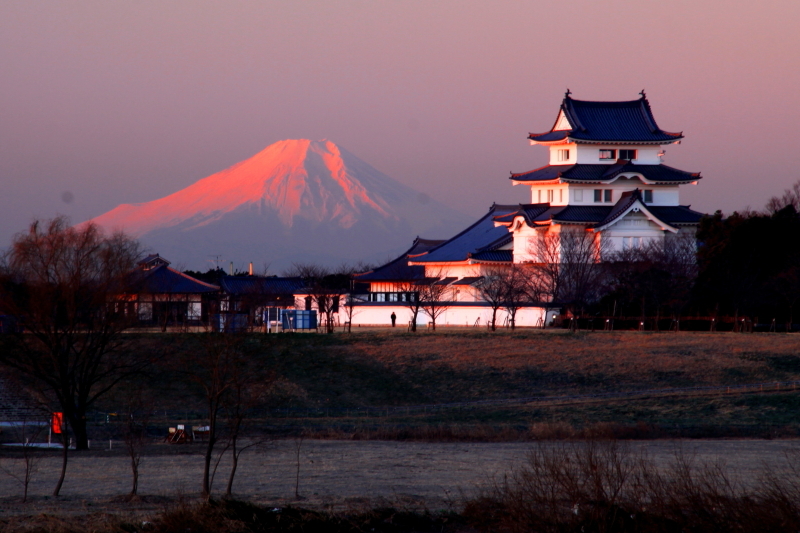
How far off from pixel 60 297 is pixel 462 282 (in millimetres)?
33667

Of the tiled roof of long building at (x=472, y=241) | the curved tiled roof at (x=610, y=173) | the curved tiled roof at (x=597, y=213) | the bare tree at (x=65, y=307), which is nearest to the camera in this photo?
the bare tree at (x=65, y=307)

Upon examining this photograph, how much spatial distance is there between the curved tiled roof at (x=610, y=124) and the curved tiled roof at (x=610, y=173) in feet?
5.77

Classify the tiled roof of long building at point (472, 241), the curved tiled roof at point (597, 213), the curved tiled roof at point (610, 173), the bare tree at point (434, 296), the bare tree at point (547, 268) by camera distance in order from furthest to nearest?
the tiled roof of long building at point (472, 241) < the curved tiled roof at point (610, 173) < the curved tiled roof at point (597, 213) < the bare tree at point (434, 296) < the bare tree at point (547, 268)

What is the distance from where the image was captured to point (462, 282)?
61.1 meters

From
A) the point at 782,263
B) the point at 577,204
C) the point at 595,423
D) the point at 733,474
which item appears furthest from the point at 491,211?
the point at 733,474

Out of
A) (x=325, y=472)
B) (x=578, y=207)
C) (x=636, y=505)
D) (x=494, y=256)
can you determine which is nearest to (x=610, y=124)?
(x=578, y=207)

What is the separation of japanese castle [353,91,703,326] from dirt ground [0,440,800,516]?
1181 inches

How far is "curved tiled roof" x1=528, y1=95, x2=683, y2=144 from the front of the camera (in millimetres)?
63000

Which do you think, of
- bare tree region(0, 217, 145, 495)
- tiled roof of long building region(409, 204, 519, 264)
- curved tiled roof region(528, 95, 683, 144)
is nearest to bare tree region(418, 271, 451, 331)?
tiled roof of long building region(409, 204, 519, 264)

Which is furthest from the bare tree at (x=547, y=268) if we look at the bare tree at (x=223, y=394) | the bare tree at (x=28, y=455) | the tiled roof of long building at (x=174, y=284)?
the bare tree at (x=28, y=455)

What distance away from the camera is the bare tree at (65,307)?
30188 millimetres

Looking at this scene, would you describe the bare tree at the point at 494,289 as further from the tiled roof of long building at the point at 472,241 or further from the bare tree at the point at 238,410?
the bare tree at the point at 238,410

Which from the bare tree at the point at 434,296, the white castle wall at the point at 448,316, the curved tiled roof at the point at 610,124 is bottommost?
the white castle wall at the point at 448,316

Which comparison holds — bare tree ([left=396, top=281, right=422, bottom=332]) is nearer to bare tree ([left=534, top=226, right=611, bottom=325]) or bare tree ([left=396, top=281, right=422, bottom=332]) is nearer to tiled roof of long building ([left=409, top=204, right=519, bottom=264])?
tiled roof of long building ([left=409, top=204, right=519, bottom=264])
